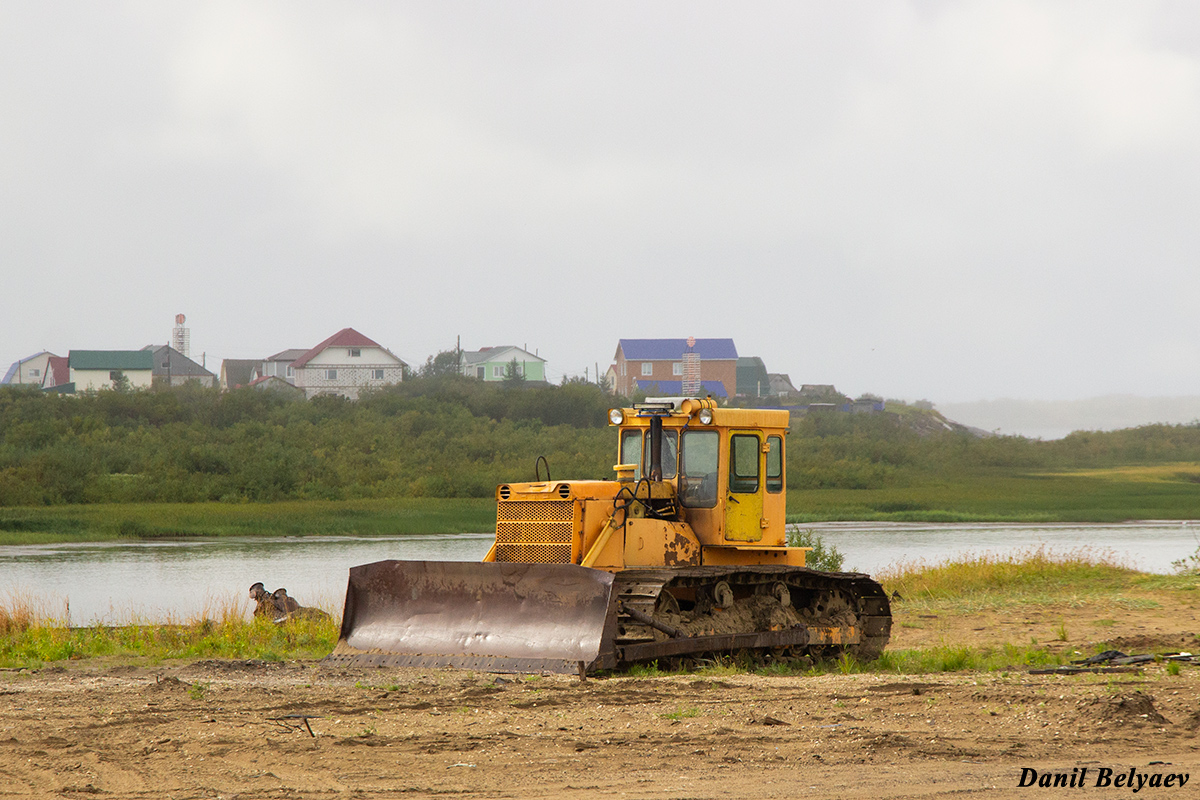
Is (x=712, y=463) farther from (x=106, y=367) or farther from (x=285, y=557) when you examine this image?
(x=106, y=367)

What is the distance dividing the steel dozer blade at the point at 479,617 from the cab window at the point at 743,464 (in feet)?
7.84

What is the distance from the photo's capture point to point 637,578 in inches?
454

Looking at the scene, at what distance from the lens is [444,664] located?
38.2 ft

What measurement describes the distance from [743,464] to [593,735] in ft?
16.7

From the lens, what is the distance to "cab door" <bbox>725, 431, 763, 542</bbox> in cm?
1285

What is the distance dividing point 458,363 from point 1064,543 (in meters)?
73.3

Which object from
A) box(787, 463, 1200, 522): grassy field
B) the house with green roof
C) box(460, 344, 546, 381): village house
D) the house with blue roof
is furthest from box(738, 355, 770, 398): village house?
the house with green roof

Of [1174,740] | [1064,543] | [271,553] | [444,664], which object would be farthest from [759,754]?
[1064,543]

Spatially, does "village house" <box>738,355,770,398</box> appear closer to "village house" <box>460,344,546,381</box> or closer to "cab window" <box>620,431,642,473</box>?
"village house" <box>460,344,546,381</box>

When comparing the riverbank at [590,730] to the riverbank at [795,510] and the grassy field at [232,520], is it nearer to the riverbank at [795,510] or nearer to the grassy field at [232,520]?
the grassy field at [232,520]

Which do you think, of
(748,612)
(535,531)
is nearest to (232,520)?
(535,531)

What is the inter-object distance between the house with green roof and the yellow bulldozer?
9449 cm

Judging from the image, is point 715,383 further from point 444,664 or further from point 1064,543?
point 444,664

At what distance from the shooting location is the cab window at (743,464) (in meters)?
12.9
